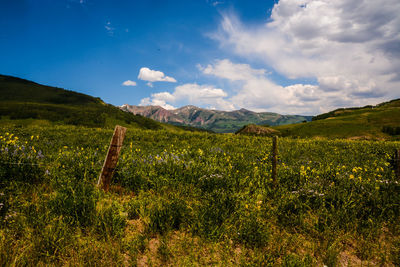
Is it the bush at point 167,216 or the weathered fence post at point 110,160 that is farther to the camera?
the weathered fence post at point 110,160

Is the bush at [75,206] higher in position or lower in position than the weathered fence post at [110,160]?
lower

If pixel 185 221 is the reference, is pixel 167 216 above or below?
above

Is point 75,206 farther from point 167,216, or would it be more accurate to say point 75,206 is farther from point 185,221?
point 185,221

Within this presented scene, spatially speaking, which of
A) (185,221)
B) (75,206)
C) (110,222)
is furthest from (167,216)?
(75,206)

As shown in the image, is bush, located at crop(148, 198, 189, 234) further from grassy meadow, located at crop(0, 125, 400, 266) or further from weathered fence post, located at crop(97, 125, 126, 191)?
weathered fence post, located at crop(97, 125, 126, 191)

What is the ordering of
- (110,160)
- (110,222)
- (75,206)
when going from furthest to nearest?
(110,160) → (75,206) → (110,222)

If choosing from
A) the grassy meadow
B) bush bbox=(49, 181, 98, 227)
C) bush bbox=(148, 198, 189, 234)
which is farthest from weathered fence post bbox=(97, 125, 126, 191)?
bush bbox=(148, 198, 189, 234)

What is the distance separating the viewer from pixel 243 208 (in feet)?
Result: 14.9

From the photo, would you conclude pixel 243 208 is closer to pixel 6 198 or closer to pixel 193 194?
pixel 193 194

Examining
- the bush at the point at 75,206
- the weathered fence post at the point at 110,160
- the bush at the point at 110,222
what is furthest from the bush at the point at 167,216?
the weathered fence post at the point at 110,160

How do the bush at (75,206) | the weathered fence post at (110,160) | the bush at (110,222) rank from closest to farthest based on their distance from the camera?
the bush at (110,222), the bush at (75,206), the weathered fence post at (110,160)

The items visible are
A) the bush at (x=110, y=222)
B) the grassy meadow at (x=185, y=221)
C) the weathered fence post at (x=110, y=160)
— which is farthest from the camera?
the weathered fence post at (x=110, y=160)

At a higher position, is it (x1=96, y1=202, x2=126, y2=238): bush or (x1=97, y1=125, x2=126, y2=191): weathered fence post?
(x1=97, y1=125, x2=126, y2=191): weathered fence post

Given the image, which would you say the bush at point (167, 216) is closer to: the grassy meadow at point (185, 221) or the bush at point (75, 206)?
the grassy meadow at point (185, 221)
